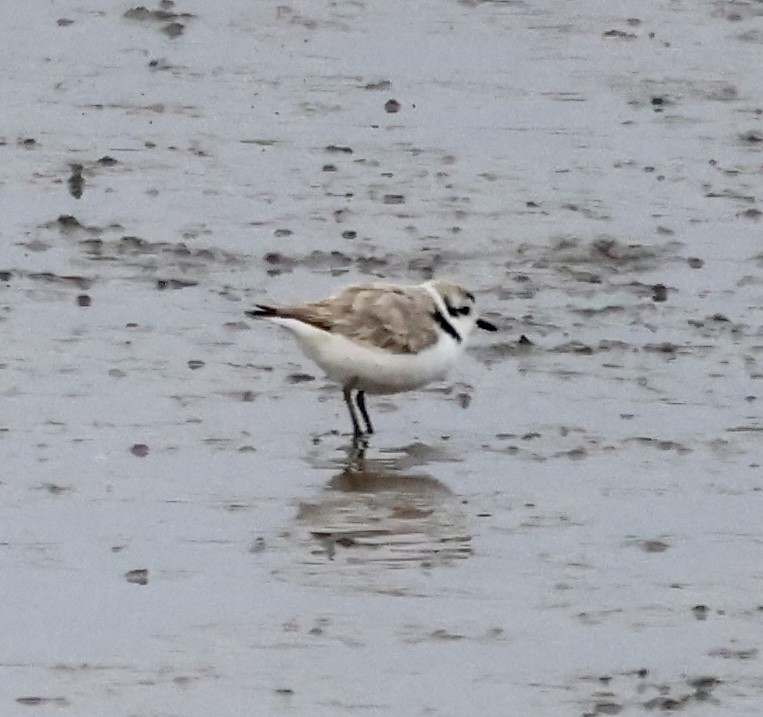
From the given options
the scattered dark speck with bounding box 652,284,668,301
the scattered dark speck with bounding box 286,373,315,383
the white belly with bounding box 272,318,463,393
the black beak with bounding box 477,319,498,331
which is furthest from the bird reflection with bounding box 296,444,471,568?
the scattered dark speck with bounding box 652,284,668,301

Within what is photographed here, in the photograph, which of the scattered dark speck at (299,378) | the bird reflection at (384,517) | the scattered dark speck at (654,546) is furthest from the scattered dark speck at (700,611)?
the scattered dark speck at (299,378)

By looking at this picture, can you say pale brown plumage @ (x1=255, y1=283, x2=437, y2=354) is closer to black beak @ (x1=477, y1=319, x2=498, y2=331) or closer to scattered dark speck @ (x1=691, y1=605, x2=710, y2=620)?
black beak @ (x1=477, y1=319, x2=498, y2=331)

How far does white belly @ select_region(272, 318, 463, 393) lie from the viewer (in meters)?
10.7

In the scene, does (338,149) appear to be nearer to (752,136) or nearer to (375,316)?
(752,136)

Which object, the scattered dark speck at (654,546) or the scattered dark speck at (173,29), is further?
the scattered dark speck at (173,29)

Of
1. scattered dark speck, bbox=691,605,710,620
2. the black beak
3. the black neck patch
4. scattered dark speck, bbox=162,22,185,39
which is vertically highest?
scattered dark speck, bbox=162,22,185,39

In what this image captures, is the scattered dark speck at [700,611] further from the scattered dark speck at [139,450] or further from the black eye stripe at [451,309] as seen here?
the black eye stripe at [451,309]

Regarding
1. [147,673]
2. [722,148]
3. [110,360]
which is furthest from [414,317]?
[722,148]

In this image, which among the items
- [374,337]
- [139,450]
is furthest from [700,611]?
[374,337]

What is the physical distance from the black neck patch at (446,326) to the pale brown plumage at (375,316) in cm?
2

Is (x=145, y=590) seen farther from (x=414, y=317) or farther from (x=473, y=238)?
(x=473, y=238)

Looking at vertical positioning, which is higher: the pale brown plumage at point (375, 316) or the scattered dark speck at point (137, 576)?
the pale brown plumage at point (375, 316)

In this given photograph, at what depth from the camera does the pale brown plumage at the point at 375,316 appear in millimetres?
10734

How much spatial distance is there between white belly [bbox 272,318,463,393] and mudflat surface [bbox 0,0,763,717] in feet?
0.60
